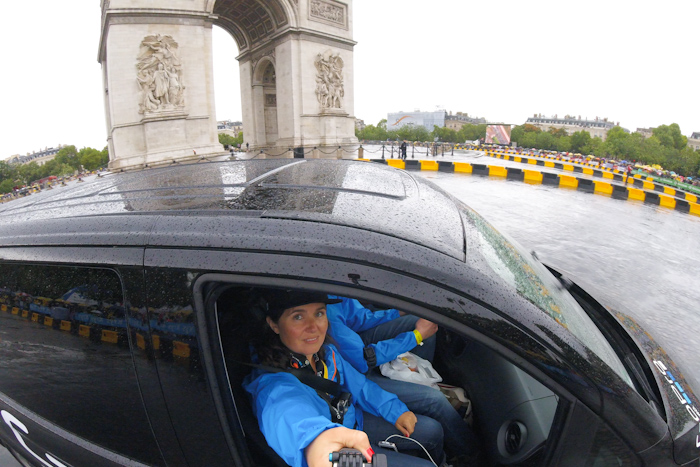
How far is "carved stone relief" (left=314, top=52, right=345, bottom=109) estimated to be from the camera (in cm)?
2084

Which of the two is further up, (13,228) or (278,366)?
(13,228)

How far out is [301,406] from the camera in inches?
48.6

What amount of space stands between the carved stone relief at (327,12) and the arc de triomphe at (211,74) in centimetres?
5

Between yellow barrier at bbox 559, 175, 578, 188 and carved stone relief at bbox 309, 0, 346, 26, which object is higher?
carved stone relief at bbox 309, 0, 346, 26

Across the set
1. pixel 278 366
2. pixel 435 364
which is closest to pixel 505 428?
pixel 435 364

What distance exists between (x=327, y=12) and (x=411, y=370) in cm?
2297

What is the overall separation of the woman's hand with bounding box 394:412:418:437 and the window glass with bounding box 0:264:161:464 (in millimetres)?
1011

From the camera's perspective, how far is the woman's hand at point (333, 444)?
104 cm

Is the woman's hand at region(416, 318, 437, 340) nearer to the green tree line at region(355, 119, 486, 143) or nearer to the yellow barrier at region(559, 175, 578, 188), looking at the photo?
the yellow barrier at region(559, 175, 578, 188)

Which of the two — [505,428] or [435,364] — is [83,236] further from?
[435,364]

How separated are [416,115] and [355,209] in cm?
14125

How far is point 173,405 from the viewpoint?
1126mm

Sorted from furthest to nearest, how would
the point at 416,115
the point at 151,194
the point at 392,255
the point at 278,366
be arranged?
1. the point at 416,115
2. the point at 151,194
3. the point at 278,366
4. the point at 392,255

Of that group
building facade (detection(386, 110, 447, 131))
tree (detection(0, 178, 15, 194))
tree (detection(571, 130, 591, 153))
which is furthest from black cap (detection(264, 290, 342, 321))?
building facade (detection(386, 110, 447, 131))
